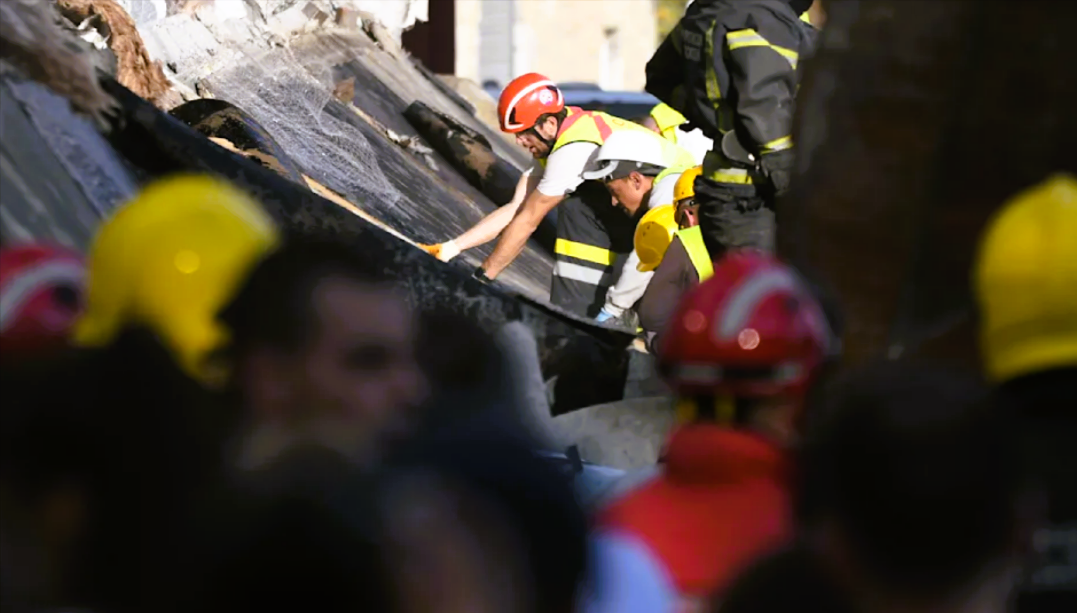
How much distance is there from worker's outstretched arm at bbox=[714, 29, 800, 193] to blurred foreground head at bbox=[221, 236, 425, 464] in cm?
331

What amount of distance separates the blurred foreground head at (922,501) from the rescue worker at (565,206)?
450 cm

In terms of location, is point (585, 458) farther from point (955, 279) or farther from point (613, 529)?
point (613, 529)

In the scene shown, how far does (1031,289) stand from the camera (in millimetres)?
2441

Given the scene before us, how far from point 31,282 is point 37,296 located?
0.09 feet

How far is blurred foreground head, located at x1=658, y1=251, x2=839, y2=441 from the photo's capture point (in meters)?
2.45

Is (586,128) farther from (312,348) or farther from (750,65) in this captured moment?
(312,348)

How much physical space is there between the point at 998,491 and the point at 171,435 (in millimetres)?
903

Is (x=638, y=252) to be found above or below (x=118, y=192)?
below

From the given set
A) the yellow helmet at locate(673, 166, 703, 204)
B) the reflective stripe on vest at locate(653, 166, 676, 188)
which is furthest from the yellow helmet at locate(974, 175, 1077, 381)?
the reflective stripe on vest at locate(653, 166, 676, 188)

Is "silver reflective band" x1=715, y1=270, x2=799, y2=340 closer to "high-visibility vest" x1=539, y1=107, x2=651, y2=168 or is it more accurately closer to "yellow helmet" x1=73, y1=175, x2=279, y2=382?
"yellow helmet" x1=73, y1=175, x2=279, y2=382

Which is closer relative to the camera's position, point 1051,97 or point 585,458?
point 585,458

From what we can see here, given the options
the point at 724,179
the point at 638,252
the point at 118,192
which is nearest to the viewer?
the point at 118,192

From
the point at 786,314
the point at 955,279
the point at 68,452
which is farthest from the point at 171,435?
the point at 955,279

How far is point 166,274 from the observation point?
2.39m
